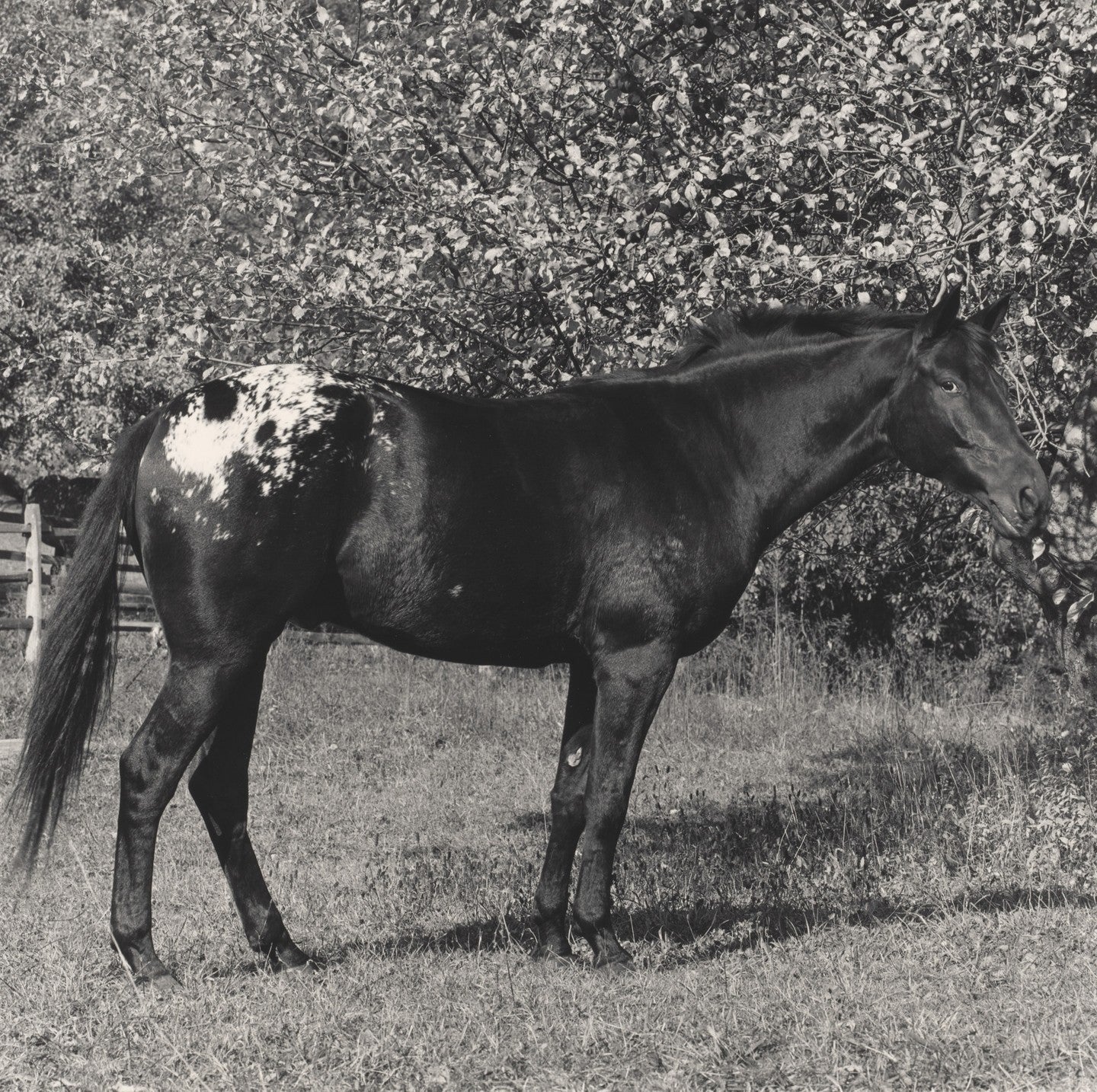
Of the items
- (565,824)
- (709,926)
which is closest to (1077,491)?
(709,926)

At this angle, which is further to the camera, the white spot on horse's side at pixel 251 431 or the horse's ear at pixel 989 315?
the horse's ear at pixel 989 315

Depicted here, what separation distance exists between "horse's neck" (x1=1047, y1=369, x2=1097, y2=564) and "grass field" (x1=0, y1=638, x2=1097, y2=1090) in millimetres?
1121

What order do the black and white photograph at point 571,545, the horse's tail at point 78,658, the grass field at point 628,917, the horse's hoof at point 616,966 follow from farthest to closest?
the horse's hoof at point 616,966
the horse's tail at point 78,658
the black and white photograph at point 571,545
the grass field at point 628,917

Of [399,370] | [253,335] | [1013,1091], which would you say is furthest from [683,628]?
[253,335]

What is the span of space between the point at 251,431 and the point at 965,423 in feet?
8.83

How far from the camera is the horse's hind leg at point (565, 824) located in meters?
5.21

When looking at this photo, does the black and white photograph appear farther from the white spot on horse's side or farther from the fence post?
the fence post

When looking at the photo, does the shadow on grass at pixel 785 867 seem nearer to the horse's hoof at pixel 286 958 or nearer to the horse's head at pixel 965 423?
the horse's hoof at pixel 286 958

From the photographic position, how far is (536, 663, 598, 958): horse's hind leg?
5207 mm

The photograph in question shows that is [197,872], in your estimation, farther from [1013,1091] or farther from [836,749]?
[836,749]

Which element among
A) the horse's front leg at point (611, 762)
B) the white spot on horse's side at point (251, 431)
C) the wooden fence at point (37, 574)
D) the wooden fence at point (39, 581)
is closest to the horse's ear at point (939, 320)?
the horse's front leg at point (611, 762)

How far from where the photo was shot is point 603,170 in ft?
23.4

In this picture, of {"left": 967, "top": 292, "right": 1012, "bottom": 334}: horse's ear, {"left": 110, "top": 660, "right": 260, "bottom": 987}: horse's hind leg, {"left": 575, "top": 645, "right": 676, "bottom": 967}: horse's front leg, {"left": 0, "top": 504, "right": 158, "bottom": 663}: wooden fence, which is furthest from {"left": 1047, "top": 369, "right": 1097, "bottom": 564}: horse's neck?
{"left": 0, "top": 504, "right": 158, "bottom": 663}: wooden fence

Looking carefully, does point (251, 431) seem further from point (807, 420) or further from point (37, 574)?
point (37, 574)
